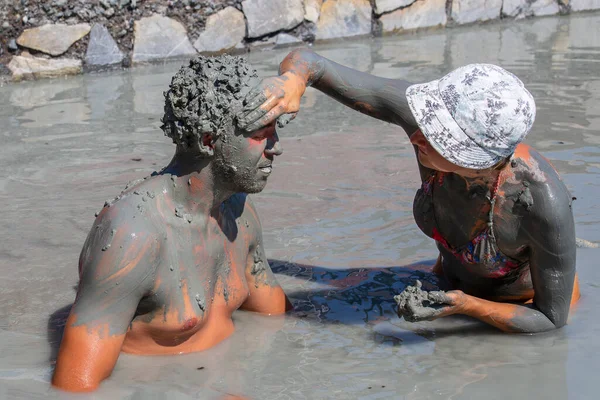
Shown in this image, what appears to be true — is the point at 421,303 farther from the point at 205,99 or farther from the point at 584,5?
the point at 584,5

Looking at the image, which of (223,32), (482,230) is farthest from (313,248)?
(223,32)

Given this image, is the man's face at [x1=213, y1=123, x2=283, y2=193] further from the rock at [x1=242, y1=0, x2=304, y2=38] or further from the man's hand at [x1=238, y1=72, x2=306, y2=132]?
the rock at [x1=242, y1=0, x2=304, y2=38]

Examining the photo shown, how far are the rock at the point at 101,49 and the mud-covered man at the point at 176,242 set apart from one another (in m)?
5.11

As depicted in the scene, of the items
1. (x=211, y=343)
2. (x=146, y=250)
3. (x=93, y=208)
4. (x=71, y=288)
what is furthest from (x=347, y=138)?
(x=146, y=250)

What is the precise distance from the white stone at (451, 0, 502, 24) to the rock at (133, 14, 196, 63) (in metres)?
3.76

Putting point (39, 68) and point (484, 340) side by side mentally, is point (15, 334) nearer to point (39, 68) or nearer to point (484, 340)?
point (484, 340)

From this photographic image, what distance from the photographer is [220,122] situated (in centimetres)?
290

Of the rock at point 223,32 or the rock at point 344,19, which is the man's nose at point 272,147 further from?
the rock at point 344,19

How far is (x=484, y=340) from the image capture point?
11.5ft

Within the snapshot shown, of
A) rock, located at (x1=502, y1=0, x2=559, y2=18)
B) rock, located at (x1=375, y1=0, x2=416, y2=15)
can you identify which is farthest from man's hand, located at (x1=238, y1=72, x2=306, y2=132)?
rock, located at (x1=502, y1=0, x2=559, y2=18)

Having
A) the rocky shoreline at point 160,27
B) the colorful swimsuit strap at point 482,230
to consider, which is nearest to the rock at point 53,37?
the rocky shoreline at point 160,27

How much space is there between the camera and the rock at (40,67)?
7656mm

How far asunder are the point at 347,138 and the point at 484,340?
301 cm

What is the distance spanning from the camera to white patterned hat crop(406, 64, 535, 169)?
9.36 feet
